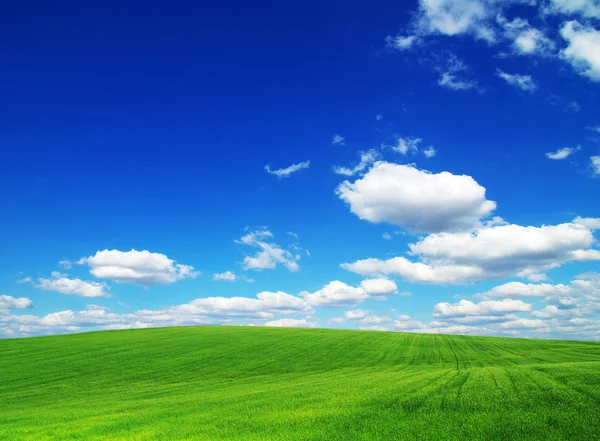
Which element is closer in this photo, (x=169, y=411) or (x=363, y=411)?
(x=363, y=411)

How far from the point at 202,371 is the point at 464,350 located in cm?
3913

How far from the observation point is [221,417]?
18.2 meters

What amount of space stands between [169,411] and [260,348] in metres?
38.2

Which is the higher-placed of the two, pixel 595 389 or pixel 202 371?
pixel 595 389

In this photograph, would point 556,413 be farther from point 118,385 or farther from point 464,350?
point 464,350

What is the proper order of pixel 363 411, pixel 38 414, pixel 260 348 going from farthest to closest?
pixel 260 348, pixel 38 414, pixel 363 411

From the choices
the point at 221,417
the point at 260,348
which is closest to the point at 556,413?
the point at 221,417

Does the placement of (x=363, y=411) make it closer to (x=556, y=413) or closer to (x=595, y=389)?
(x=556, y=413)

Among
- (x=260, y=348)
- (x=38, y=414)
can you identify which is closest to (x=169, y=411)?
(x=38, y=414)

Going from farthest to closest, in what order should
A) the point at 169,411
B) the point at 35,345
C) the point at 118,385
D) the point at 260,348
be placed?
the point at 35,345 → the point at 260,348 → the point at 118,385 → the point at 169,411

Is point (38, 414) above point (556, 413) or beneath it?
beneath

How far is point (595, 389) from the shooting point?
17.0 meters

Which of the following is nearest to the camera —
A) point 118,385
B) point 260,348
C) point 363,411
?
point 363,411

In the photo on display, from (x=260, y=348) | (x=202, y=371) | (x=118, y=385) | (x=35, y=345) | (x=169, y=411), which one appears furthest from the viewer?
(x=35, y=345)
